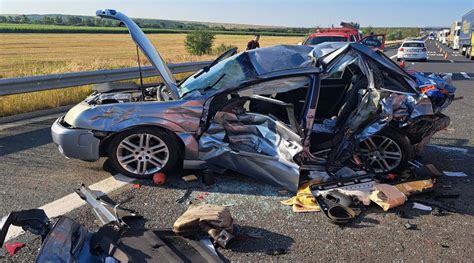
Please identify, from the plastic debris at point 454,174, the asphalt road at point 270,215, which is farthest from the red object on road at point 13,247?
the plastic debris at point 454,174

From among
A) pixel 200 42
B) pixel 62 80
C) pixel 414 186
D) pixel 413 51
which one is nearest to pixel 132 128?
pixel 414 186

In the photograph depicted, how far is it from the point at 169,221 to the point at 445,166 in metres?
3.49

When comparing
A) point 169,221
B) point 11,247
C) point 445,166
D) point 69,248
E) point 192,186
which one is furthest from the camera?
point 445,166

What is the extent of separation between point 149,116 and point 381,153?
2569 millimetres

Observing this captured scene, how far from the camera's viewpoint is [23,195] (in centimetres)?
436

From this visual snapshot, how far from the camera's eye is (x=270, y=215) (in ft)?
13.2

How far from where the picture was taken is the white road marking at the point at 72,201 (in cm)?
363

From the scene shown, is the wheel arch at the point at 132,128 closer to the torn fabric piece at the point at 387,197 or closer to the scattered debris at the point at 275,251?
the scattered debris at the point at 275,251

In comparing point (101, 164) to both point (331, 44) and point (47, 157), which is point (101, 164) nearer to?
point (47, 157)

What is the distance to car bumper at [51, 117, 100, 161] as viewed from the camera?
15.4 ft

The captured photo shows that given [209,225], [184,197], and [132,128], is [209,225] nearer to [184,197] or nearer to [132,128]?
[184,197]

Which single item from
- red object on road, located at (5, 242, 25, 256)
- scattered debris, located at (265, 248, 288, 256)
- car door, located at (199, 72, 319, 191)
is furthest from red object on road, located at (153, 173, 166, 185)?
scattered debris, located at (265, 248, 288, 256)

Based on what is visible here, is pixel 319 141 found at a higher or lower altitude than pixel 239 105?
lower

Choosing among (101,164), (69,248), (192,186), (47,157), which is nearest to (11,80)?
(47,157)
